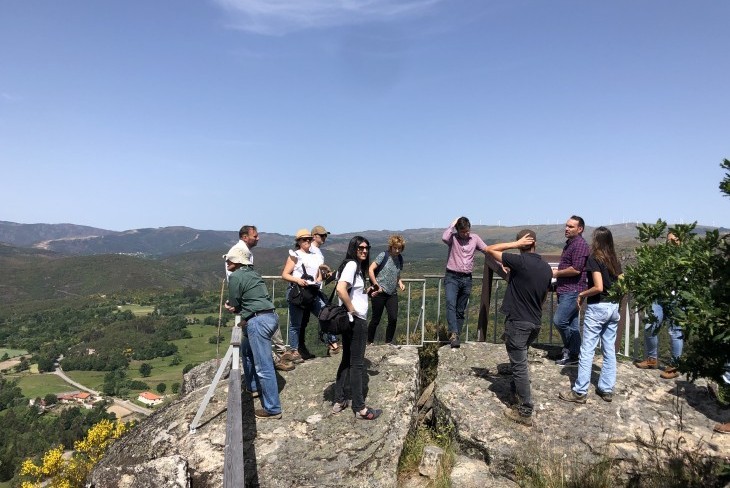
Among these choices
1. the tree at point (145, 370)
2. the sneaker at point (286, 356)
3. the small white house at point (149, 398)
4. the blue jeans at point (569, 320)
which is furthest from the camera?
the tree at point (145, 370)

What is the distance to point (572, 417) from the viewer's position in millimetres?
4723

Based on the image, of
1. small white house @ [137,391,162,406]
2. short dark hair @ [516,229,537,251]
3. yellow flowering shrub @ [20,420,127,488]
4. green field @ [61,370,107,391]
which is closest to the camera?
short dark hair @ [516,229,537,251]

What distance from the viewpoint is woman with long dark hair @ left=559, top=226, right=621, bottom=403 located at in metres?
4.94

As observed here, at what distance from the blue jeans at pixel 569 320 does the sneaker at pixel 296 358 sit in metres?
3.68

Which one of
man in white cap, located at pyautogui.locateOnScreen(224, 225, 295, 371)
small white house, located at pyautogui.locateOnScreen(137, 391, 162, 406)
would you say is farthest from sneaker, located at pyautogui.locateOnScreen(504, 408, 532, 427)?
small white house, located at pyautogui.locateOnScreen(137, 391, 162, 406)

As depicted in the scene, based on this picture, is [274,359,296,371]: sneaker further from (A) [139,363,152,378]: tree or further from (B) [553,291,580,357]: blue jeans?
(A) [139,363,152,378]: tree

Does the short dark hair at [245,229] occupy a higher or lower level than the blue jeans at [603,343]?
higher

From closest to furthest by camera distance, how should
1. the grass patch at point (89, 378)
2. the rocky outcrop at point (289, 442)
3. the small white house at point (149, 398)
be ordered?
the rocky outcrop at point (289, 442) → the small white house at point (149, 398) → the grass patch at point (89, 378)

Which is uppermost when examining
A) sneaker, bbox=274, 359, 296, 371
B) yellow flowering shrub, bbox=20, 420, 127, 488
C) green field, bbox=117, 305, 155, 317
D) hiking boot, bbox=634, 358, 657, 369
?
hiking boot, bbox=634, 358, 657, 369

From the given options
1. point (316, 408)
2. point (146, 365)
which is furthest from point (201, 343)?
point (316, 408)

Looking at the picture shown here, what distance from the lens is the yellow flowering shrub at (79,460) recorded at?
9.28 m

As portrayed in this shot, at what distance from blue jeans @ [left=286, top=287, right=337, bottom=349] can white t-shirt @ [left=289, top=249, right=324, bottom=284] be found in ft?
1.08

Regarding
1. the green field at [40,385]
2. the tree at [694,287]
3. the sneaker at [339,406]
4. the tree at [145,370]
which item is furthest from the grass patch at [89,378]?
the tree at [694,287]

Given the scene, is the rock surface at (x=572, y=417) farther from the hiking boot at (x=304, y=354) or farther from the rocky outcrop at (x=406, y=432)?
the hiking boot at (x=304, y=354)
